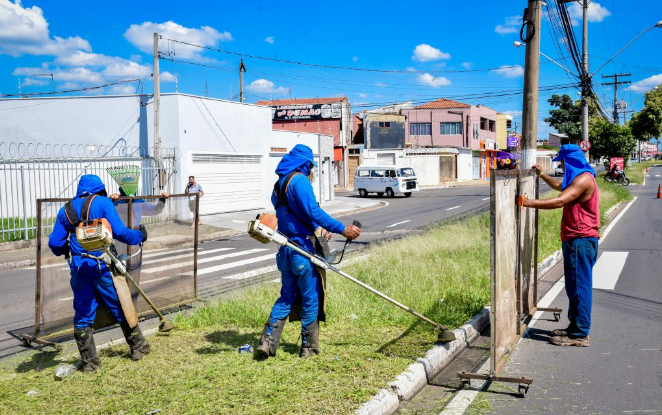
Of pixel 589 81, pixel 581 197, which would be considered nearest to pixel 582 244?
pixel 581 197

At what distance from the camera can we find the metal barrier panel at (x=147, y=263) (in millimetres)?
5688

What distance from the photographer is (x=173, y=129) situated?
21.2m

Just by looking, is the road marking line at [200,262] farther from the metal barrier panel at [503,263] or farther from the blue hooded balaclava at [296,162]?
the metal barrier panel at [503,263]

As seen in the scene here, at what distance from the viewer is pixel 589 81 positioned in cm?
2297

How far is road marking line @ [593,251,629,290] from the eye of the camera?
8.67 m

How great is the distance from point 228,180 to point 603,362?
20023 mm

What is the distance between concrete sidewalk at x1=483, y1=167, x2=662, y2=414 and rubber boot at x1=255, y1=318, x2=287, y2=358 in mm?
1813

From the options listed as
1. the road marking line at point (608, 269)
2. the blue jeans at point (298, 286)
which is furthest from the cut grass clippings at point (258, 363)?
the road marking line at point (608, 269)

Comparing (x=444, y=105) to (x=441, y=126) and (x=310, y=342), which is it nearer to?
(x=441, y=126)

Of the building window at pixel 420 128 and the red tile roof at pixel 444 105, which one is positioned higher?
the red tile roof at pixel 444 105

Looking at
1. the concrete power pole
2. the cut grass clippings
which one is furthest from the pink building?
the cut grass clippings

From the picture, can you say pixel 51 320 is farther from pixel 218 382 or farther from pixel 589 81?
pixel 589 81

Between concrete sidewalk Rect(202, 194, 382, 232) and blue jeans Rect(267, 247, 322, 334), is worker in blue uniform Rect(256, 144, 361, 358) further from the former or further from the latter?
concrete sidewalk Rect(202, 194, 382, 232)

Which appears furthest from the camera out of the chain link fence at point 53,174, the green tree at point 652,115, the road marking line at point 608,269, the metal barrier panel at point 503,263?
the green tree at point 652,115
